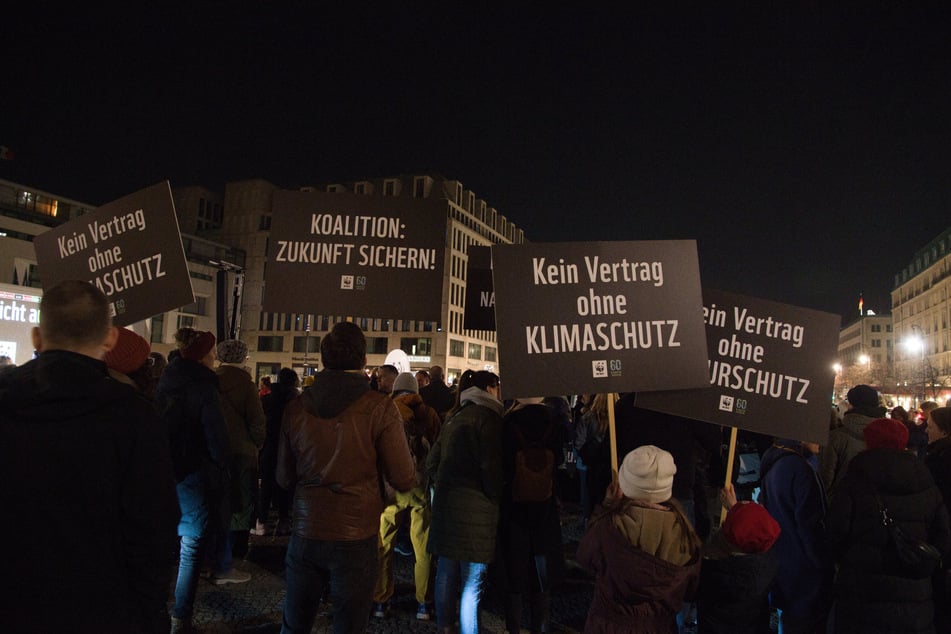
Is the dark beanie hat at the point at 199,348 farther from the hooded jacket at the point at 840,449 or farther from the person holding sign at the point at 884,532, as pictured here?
the hooded jacket at the point at 840,449

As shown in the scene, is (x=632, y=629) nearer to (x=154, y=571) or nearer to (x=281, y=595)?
(x=154, y=571)

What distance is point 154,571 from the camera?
2.14 metres

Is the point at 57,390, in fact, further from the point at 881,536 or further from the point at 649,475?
the point at 881,536

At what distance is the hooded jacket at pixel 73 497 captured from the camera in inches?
77.6

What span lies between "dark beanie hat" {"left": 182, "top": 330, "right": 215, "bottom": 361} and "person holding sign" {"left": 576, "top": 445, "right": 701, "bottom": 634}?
3076 mm

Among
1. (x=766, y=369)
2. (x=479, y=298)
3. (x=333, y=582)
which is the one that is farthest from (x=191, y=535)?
(x=479, y=298)

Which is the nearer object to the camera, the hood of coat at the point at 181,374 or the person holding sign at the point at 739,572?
the person holding sign at the point at 739,572

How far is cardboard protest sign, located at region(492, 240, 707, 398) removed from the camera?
4059 millimetres

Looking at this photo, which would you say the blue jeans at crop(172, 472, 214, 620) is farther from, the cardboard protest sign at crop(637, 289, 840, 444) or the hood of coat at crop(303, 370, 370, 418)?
the cardboard protest sign at crop(637, 289, 840, 444)

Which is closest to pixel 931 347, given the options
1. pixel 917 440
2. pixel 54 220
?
pixel 917 440

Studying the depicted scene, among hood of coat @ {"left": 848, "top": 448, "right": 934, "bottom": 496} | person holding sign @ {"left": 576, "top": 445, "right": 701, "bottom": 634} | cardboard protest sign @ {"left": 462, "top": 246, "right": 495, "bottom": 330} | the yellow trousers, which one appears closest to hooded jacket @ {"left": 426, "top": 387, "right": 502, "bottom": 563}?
the yellow trousers

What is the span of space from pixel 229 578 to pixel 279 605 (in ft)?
2.79

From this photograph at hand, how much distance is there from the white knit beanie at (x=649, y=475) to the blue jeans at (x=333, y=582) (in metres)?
1.44

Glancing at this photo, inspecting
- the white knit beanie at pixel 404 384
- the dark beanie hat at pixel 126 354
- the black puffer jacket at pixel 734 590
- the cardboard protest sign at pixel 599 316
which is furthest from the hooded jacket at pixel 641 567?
the white knit beanie at pixel 404 384
